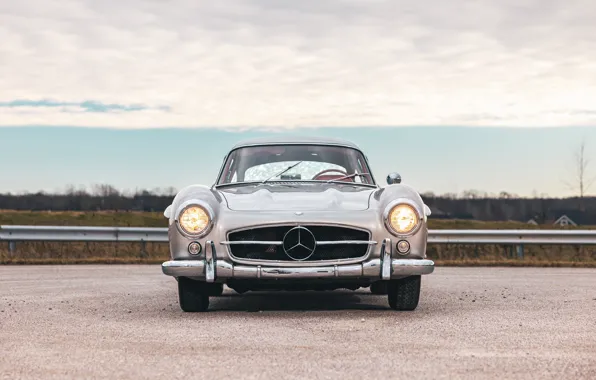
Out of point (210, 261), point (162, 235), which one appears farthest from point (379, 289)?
point (162, 235)

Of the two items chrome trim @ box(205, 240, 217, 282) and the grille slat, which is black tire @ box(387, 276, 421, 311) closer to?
the grille slat

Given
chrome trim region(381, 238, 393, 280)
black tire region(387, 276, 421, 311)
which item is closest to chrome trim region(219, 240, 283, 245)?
chrome trim region(381, 238, 393, 280)

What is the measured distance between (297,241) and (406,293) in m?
1.11

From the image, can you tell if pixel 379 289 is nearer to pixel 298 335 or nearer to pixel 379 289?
pixel 379 289

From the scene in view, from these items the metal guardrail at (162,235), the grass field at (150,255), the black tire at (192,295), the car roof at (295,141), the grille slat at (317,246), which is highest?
the car roof at (295,141)

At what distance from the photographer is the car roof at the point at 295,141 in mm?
8703

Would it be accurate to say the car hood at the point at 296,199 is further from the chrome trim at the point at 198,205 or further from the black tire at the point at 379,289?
the black tire at the point at 379,289

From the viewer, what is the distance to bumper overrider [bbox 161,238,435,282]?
6621 mm

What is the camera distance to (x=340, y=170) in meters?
8.41

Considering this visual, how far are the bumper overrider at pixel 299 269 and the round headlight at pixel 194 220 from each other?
17 cm

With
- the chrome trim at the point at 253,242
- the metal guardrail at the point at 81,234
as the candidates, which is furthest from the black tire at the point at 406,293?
the metal guardrail at the point at 81,234

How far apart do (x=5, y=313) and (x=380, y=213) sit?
3287 millimetres

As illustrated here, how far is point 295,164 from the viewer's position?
8406mm

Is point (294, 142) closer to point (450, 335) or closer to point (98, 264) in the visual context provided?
point (450, 335)
